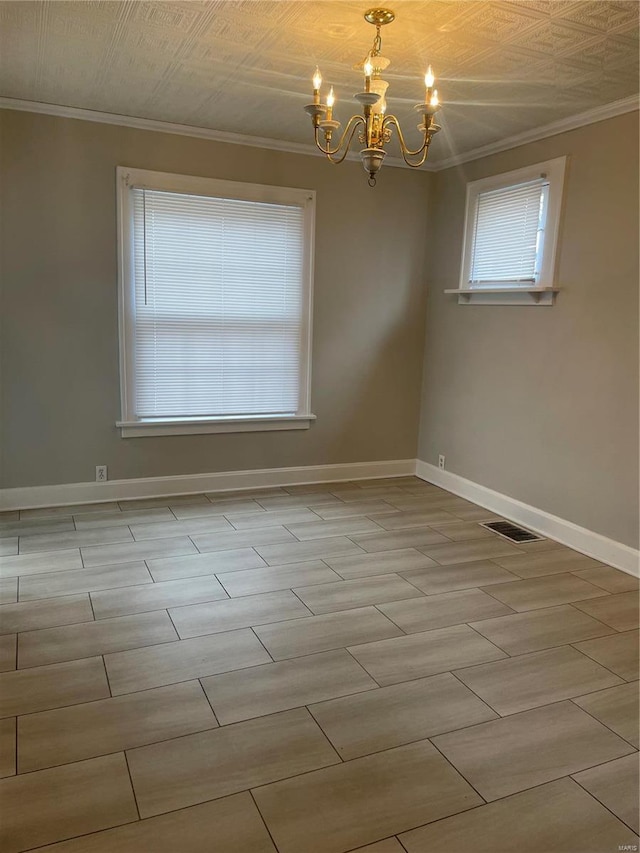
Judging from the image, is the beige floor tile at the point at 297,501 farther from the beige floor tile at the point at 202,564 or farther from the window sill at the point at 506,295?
the window sill at the point at 506,295

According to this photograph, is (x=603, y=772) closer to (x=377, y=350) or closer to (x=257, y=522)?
(x=257, y=522)

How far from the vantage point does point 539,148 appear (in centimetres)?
381

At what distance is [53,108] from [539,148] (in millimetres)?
2934

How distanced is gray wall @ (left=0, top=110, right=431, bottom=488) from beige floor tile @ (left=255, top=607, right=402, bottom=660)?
2.04 m

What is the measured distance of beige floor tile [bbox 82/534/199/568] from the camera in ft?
10.7

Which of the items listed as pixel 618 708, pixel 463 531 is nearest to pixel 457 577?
pixel 463 531

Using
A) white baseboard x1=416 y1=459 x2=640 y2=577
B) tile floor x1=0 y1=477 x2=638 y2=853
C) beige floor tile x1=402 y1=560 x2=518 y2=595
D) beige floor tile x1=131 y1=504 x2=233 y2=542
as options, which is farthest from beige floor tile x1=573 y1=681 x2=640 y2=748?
beige floor tile x1=131 y1=504 x2=233 y2=542

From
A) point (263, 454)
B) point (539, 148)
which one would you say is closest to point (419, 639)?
point (263, 454)

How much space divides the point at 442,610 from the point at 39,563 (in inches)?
79.7

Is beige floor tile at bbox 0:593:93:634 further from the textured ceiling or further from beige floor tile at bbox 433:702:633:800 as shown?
the textured ceiling

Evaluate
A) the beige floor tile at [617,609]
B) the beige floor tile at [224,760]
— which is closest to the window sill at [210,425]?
the beige floor tile at [617,609]

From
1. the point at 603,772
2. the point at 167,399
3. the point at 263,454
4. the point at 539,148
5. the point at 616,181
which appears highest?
the point at 539,148

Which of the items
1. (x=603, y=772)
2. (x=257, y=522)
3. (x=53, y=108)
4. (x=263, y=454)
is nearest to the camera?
(x=603, y=772)

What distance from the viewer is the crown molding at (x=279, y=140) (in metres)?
3.37
